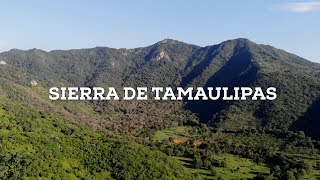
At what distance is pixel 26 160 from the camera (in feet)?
389

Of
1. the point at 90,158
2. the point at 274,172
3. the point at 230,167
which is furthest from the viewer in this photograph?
the point at 230,167

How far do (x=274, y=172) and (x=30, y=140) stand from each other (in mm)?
87528

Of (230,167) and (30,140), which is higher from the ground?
(30,140)

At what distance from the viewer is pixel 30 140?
134875mm

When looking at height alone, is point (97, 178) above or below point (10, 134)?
below

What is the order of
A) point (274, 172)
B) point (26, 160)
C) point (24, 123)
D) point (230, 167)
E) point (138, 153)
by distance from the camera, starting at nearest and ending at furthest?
point (26, 160)
point (138, 153)
point (24, 123)
point (274, 172)
point (230, 167)

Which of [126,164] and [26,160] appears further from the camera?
[126,164]

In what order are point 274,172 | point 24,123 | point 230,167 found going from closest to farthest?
point 24,123, point 274,172, point 230,167

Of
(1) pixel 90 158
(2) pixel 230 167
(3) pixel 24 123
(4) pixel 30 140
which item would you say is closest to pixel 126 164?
(1) pixel 90 158

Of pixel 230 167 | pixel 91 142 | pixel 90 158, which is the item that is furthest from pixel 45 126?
pixel 230 167

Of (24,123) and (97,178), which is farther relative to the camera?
(24,123)

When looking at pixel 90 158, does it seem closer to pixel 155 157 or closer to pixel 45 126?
pixel 155 157

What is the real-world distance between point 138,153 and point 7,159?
4088cm

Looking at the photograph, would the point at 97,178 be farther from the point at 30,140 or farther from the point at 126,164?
the point at 30,140
